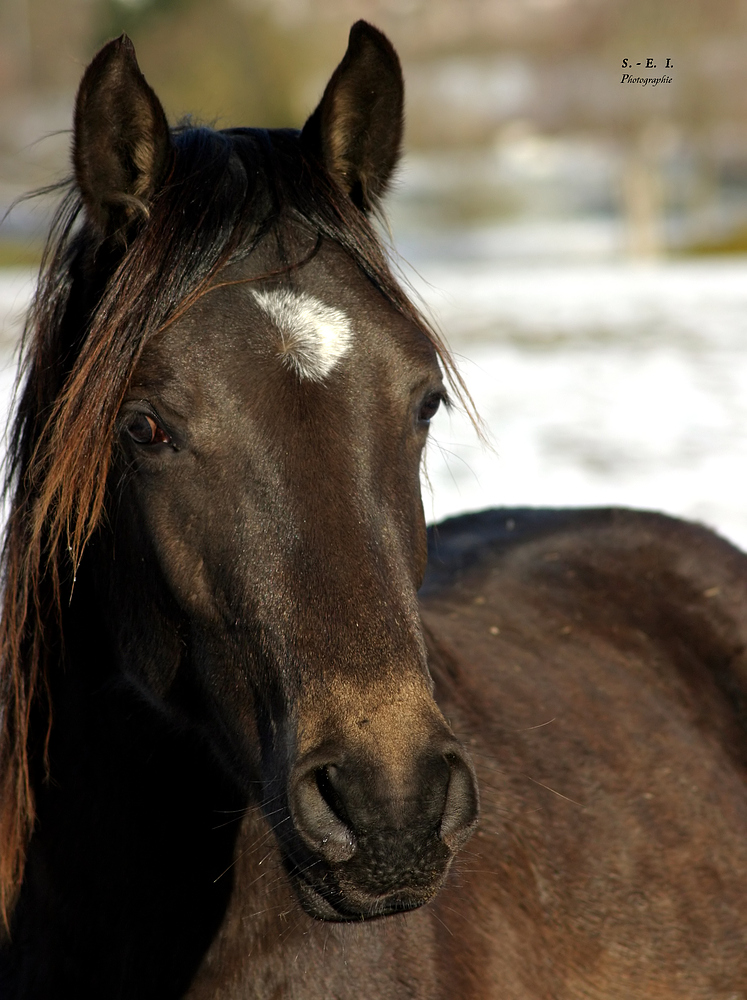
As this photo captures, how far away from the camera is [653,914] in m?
2.67

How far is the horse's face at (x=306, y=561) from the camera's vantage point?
1528mm

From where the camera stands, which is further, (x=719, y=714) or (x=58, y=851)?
(x=719, y=714)

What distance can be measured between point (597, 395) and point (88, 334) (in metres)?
9.57

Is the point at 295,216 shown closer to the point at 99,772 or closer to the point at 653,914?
the point at 99,772

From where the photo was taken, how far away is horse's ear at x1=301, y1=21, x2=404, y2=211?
2014mm

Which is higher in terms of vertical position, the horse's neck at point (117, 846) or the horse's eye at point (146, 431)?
the horse's eye at point (146, 431)

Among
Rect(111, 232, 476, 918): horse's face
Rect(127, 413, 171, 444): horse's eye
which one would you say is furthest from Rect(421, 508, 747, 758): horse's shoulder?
Rect(127, 413, 171, 444): horse's eye

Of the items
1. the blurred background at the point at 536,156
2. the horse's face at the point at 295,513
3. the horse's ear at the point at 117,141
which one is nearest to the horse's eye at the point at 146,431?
the horse's face at the point at 295,513

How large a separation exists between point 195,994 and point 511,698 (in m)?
1.14

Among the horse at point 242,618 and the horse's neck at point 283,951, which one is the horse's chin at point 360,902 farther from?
the horse's neck at point 283,951

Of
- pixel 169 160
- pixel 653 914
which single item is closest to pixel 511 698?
pixel 653 914

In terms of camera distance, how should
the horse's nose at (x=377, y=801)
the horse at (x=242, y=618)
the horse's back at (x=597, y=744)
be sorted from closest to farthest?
the horse's nose at (x=377, y=801) → the horse at (x=242, y=618) → the horse's back at (x=597, y=744)

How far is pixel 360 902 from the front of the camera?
1549 millimetres

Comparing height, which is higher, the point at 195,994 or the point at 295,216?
the point at 295,216
